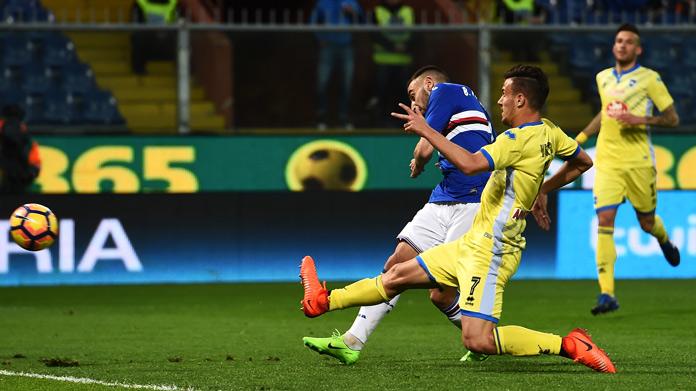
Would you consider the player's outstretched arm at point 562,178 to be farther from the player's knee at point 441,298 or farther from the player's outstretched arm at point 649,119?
the player's outstretched arm at point 649,119

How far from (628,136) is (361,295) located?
482cm

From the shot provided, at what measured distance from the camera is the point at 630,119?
11977 millimetres

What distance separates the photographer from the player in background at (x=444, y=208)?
27.8ft

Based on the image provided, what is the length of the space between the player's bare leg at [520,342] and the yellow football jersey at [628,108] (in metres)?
4.62

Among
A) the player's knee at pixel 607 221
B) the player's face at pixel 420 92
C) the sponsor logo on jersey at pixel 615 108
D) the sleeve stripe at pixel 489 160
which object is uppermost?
the player's face at pixel 420 92

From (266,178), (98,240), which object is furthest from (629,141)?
(98,240)

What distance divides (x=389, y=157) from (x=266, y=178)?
133 centimetres

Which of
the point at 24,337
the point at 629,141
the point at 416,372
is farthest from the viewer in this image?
the point at 629,141

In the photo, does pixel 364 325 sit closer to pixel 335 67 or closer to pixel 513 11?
pixel 335 67

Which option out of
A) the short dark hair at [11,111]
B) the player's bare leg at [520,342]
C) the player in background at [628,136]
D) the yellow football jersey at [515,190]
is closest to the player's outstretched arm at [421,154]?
the yellow football jersey at [515,190]

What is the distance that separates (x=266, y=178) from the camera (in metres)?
15.3

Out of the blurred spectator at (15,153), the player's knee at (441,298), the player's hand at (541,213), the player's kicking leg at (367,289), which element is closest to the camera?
the player's kicking leg at (367,289)

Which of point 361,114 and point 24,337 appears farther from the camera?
point 361,114

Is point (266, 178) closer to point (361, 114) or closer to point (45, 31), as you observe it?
point (361, 114)
